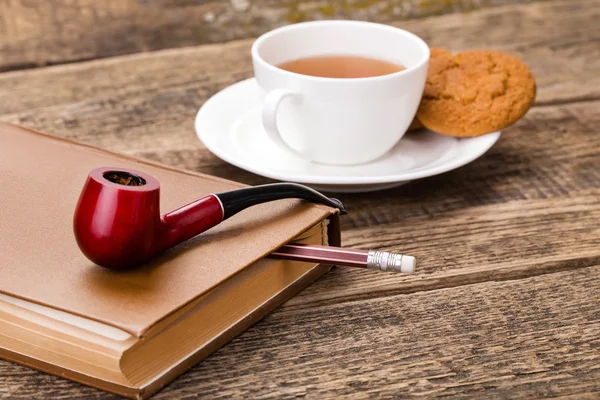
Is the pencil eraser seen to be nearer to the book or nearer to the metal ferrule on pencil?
the metal ferrule on pencil

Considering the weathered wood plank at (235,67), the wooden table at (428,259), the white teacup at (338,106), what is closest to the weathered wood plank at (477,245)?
the wooden table at (428,259)

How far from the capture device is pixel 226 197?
2.32 ft

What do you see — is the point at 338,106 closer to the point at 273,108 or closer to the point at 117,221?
the point at 273,108

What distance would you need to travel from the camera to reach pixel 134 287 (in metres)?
0.62

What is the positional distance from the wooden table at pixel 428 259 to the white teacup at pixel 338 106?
6 centimetres

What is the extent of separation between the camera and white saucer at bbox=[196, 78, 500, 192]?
89 centimetres

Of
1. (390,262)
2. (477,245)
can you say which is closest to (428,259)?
(477,245)

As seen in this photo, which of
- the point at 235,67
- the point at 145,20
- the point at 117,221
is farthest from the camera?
the point at 145,20

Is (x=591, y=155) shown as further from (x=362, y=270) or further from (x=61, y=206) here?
(x=61, y=206)

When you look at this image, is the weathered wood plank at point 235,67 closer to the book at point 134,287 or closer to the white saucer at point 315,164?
the white saucer at point 315,164

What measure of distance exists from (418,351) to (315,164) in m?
0.37

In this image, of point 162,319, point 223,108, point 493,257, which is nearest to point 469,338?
point 493,257

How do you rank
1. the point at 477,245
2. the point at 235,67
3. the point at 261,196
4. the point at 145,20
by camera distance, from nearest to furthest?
the point at 261,196
the point at 477,245
the point at 235,67
the point at 145,20

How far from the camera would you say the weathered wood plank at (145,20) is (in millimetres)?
1556
